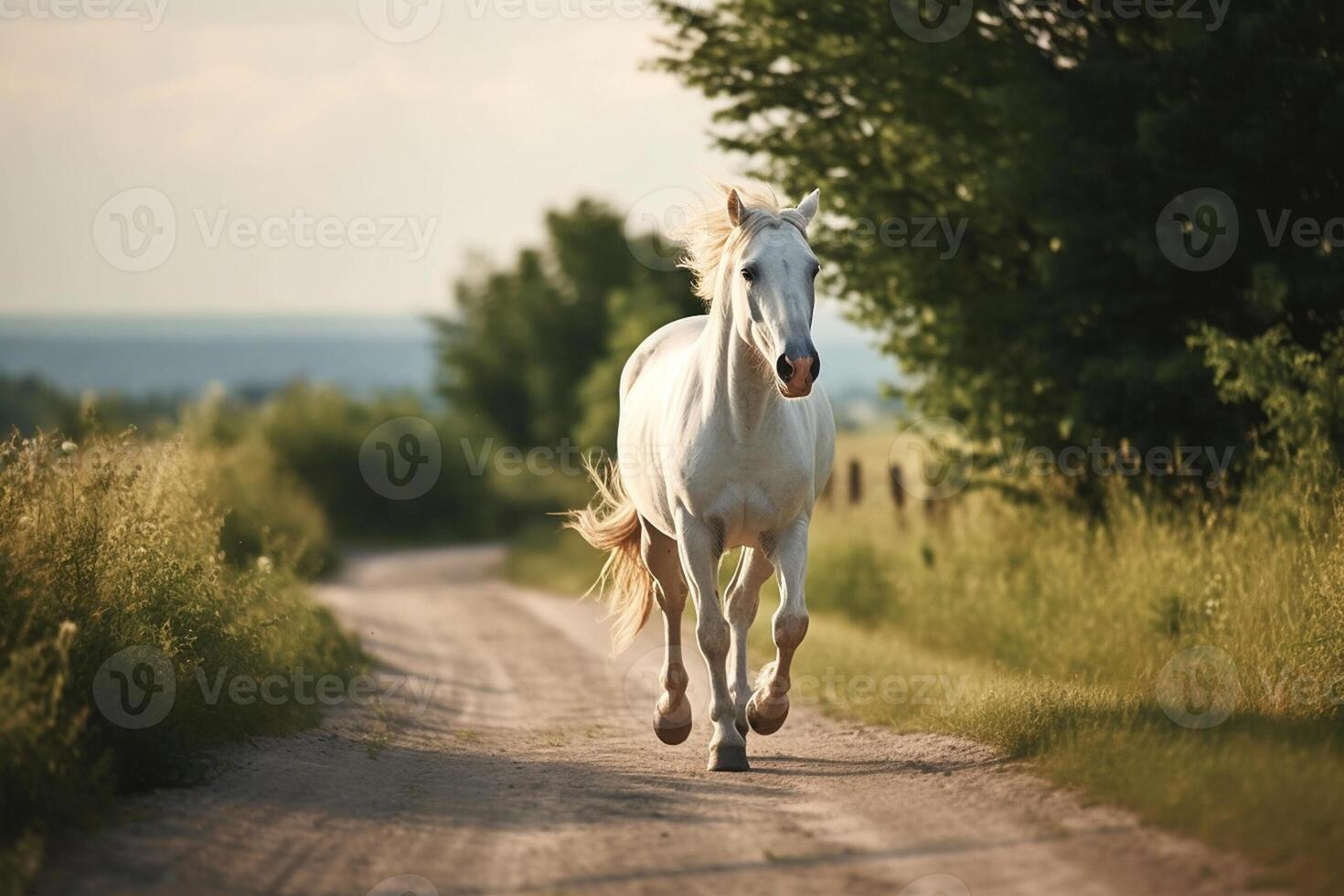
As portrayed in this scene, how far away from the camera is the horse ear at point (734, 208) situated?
23.6 ft

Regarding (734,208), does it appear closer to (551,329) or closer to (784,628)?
(784,628)

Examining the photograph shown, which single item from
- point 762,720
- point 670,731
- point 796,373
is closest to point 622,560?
point 670,731

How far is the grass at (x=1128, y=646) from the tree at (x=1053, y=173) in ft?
4.01

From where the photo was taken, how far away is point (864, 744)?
8.09 meters

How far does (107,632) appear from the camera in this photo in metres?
7.13
